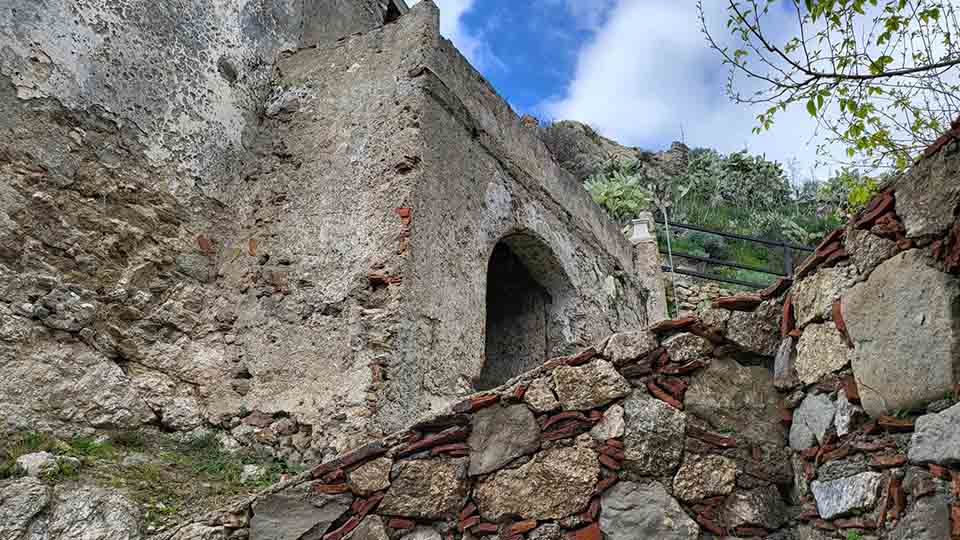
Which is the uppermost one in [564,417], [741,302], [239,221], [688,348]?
[239,221]

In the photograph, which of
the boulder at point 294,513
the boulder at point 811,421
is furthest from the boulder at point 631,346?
the boulder at point 294,513

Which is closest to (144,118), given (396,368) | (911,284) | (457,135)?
(457,135)

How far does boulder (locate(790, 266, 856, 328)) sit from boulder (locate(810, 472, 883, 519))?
0.53 metres

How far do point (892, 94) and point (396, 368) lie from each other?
336 centimetres

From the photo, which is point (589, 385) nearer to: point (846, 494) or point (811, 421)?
point (811, 421)

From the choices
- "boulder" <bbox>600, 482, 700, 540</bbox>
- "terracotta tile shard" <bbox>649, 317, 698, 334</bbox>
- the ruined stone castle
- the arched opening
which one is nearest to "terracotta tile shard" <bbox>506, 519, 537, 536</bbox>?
the ruined stone castle

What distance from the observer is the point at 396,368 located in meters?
4.50

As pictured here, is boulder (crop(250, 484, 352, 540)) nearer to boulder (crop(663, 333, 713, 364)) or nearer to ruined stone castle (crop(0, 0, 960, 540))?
ruined stone castle (crop(0, 0, 960, 540))

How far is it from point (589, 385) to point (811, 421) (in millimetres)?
801

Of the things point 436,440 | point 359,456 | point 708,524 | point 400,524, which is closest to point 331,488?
point 359,456

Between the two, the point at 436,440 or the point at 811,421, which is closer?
the point at 811,421

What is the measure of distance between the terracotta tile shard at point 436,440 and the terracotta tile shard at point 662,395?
0.76 m

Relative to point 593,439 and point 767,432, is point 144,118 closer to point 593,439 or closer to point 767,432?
point 593,439

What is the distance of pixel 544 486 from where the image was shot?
3090mm
